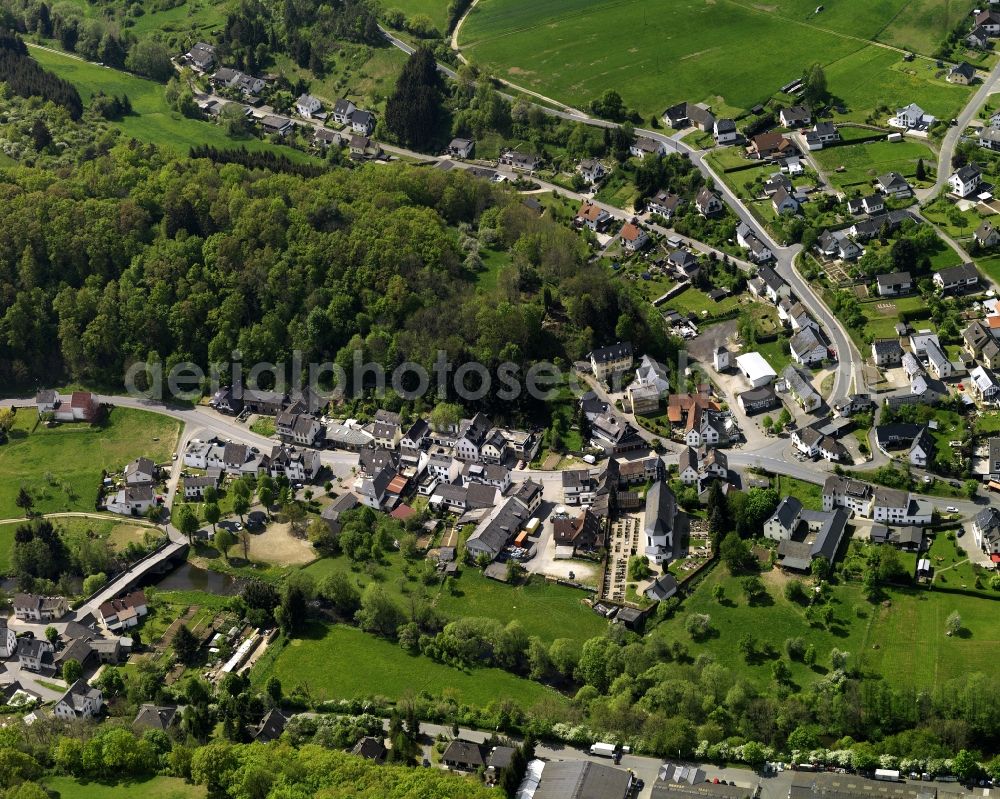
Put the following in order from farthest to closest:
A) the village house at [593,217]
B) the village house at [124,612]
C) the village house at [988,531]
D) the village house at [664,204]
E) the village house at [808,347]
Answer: the village house at [593,217]
the village house at [664,204]
the village house at [808,347]
the village house at [124,612]
the village house at [988,531]

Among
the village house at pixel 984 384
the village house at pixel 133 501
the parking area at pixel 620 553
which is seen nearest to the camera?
the parking area at pixel 620 553

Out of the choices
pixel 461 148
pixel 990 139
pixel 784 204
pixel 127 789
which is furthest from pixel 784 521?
pixel 461 148

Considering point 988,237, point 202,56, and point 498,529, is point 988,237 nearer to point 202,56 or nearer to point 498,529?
point 498,529

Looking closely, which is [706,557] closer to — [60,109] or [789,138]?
[789,138]

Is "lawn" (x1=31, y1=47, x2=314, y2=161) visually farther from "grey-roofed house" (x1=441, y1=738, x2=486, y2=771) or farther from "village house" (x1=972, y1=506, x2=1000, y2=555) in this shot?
"village house" (x1=972, y1=506, x2=1000, y2=555)

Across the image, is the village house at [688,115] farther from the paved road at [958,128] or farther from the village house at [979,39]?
the village house at [979,39]

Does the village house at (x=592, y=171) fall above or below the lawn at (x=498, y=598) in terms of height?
above

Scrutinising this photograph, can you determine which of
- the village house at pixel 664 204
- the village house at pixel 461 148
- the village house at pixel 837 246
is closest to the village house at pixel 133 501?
the village house at pixel 664 204

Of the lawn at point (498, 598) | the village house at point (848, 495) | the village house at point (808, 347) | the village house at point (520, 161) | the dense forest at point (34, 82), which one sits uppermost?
the dense forest at point (34, 82)
